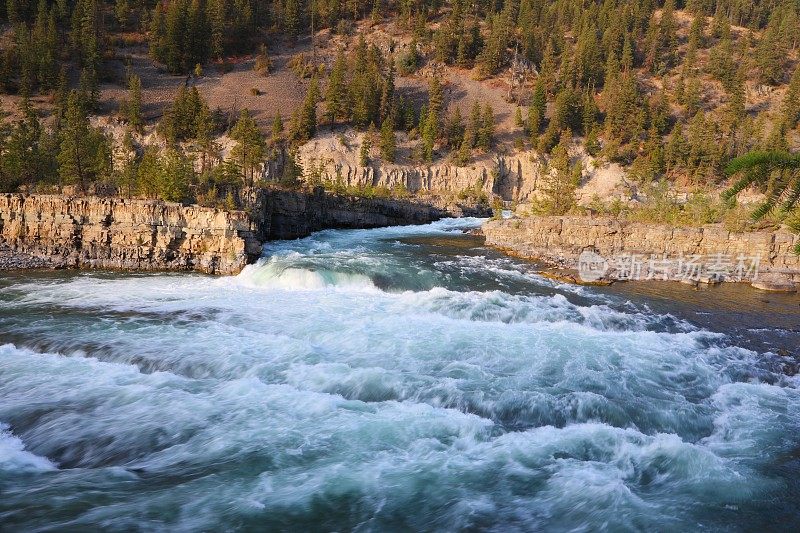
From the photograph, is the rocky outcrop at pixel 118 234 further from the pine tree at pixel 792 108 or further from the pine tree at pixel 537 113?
the pine tree at pixel 792 108

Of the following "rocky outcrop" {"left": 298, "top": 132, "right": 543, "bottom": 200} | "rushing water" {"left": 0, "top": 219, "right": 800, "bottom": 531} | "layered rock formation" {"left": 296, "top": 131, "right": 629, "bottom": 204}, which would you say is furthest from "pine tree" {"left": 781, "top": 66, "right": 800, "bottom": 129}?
"rushing water" {"left": 0, "top": 219, "right": 800, "bottom": 531}

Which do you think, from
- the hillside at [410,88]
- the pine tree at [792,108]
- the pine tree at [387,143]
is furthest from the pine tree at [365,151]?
the pine tree at [792,108]

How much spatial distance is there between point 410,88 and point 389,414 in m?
80.2

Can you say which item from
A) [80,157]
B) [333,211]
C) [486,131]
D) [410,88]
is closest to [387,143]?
[486,131]

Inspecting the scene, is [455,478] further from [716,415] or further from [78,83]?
[78,83]

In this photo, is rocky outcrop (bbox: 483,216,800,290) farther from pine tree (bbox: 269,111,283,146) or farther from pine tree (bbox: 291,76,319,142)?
pine tree (bbox: 269,111,283,146)

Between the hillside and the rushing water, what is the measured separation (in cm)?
2627

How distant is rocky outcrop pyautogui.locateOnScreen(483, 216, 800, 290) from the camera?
24.2 m

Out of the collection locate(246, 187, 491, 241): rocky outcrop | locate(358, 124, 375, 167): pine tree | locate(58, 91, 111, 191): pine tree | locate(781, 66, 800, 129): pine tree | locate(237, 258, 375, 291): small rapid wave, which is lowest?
locate(237, 258, 375, 291): small rapid wave

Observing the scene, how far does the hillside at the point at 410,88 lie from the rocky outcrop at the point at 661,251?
30.1ft

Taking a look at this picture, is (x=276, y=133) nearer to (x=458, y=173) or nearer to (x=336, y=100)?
(x=336, y=100)

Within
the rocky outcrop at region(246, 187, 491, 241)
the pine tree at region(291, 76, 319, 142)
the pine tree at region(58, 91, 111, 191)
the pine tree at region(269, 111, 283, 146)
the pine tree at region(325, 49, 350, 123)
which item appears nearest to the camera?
the pine tree at region(58, 91, 111, 191)

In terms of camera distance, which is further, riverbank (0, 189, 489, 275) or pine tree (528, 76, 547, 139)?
pine tree (528, 76, 547, 139)

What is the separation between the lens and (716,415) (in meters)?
9.80
